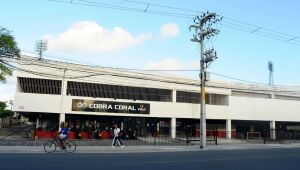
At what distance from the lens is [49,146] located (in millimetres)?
19359

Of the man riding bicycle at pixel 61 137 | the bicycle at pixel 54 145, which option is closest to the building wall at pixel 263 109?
the bicycle at pixel 54 145

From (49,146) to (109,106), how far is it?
Answer: 17.6 m

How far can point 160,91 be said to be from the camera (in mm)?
40625

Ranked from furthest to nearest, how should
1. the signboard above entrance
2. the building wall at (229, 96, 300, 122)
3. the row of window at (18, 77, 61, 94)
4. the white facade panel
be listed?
the building wall at (229, 96, 300, 122)
the signboard above entrance
the row of window at (18, 77, 61, 94)
the white facade panel

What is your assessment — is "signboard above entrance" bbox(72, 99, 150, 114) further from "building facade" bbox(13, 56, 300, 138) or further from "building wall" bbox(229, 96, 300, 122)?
"building wall" bbox(229, 96, 300, 122)

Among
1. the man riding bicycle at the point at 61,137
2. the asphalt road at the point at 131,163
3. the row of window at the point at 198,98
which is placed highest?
the row of window at the point at 198,98

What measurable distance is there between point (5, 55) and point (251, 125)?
127 feet

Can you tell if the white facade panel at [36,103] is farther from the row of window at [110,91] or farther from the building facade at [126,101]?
the row of window at [110,91]

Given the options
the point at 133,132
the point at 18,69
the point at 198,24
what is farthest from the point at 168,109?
the point at 18,69

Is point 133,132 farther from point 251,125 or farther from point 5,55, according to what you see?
point 251,125

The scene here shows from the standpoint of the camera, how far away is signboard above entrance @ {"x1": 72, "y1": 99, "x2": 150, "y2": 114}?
3541cm

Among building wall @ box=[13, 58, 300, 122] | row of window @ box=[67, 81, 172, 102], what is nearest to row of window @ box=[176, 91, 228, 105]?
building wall @ box=[13, 58, 300, 122]

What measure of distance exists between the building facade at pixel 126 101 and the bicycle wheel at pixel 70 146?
47.0 feet

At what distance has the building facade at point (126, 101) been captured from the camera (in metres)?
34.0
